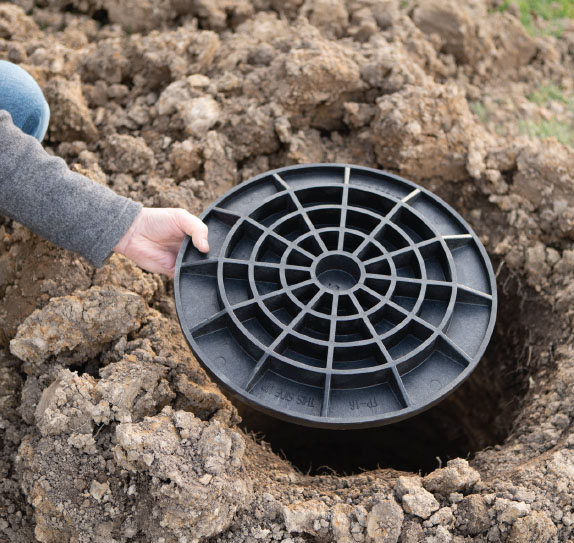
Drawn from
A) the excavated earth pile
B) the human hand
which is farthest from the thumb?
the excavated earth pile

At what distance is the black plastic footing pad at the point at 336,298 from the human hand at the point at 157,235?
7cm

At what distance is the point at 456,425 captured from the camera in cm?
312

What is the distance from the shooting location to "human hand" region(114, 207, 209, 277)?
2.10 m

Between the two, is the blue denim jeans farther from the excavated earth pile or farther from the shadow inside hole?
the shadow inside hole

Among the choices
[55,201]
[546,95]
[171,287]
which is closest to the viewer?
[55,201]

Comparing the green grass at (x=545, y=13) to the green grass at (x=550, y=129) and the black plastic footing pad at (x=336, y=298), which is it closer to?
the green grass at (x=550, y=129)

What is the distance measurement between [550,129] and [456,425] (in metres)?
1.78

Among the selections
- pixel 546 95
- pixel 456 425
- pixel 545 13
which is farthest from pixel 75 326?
pixel 545 13

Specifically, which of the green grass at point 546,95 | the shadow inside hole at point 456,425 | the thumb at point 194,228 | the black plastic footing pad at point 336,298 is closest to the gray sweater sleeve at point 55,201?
the thumb at point 194,228

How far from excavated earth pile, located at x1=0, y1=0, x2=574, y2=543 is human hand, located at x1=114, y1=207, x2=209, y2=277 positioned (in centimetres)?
18

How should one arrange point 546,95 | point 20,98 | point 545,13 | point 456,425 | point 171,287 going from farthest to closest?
1. point 545,13
2. point 546,95
3. point 456,425
4. point 171,287
5. point 20,98

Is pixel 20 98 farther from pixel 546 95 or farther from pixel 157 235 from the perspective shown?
pixel 546 95

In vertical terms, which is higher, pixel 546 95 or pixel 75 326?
pixel 546 95

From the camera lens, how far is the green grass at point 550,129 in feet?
10.2
